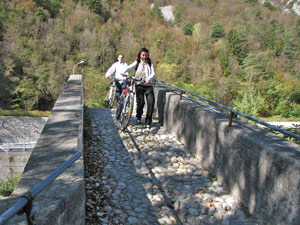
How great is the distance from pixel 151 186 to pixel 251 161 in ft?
5.29

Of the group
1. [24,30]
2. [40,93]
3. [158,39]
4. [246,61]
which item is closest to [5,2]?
[24,30]

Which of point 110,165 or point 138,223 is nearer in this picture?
point 138,223

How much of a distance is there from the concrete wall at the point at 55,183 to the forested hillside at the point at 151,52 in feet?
128

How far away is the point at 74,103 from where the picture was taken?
6148 millimetres

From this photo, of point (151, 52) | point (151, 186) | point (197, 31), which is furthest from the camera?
point (197, 31)

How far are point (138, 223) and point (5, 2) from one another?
8693 centimetres

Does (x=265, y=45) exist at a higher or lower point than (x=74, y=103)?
higher

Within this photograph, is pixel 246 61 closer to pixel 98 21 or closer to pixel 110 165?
pixel 98 21

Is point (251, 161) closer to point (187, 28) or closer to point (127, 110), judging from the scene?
point (127, 110)

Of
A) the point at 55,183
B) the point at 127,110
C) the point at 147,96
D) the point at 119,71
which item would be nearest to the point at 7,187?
the point at 119,71

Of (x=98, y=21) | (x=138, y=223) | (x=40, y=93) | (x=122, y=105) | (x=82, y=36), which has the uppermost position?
(x=98, y=21)

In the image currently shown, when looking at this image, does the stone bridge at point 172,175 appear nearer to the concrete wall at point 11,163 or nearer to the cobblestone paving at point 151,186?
the cobblestone paving at point 151,186

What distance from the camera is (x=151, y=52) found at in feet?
283

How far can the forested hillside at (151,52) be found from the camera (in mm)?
52562
